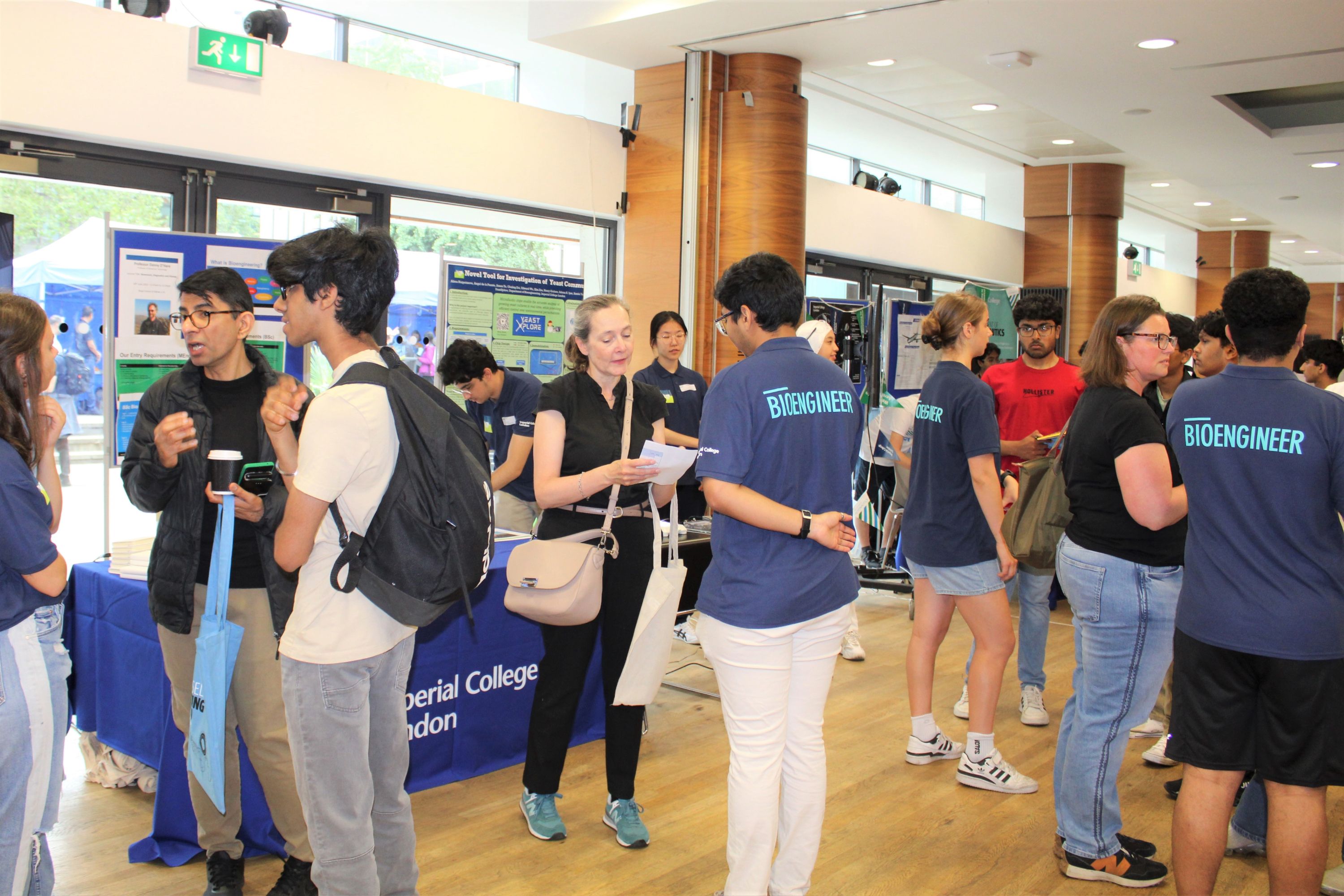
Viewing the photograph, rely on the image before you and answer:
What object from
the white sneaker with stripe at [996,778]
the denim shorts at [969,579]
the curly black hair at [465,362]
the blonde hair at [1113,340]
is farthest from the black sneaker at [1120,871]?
the curly black hair at [465,362]

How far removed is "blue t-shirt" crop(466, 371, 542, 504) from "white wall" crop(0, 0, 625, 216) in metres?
1.75

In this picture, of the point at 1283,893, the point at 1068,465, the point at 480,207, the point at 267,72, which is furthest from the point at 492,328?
the point at 1283,893

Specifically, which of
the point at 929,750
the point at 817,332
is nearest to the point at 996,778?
the point at 929,750

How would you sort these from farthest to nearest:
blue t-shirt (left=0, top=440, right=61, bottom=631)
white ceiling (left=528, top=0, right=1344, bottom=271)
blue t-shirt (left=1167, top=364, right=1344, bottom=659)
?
white ceiling (left=528, top=0, right=1344, bottom=271), blue t-shirt (left=1167, top=364, right=1344, bottom=659), blue t-shirt (left=0, top=440, right=61, bottom=631)

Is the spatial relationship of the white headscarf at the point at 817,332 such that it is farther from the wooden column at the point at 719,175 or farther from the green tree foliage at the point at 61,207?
the green tree foliage at the point at 61,207

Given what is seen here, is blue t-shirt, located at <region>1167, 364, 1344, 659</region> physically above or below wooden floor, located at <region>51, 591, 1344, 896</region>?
above

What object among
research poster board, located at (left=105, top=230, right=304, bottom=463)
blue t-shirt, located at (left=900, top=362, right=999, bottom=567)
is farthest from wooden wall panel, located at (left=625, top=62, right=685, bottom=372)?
blue t-shirt, located at (left=900, top=362, right=999, bottom=567)

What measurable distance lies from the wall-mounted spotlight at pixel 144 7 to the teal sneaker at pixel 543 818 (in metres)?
3.95

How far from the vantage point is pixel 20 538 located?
1739mm

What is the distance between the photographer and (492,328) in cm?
585

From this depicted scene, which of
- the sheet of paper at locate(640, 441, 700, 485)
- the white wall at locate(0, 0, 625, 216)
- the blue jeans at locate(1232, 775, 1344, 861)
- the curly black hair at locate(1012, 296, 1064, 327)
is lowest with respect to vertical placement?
the blue jeans at locate(1232, 775, 1344, 861)

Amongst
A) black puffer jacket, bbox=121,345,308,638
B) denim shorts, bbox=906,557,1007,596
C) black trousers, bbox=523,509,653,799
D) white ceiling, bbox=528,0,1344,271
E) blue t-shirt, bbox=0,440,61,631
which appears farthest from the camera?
white ceiling, bbox=528,0,1344,271

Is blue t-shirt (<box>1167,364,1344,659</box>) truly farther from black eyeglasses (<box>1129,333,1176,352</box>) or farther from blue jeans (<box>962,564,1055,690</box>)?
blue jeans (<box>962,564,1055,690</box>)

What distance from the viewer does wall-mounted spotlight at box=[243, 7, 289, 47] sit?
5012 mm
